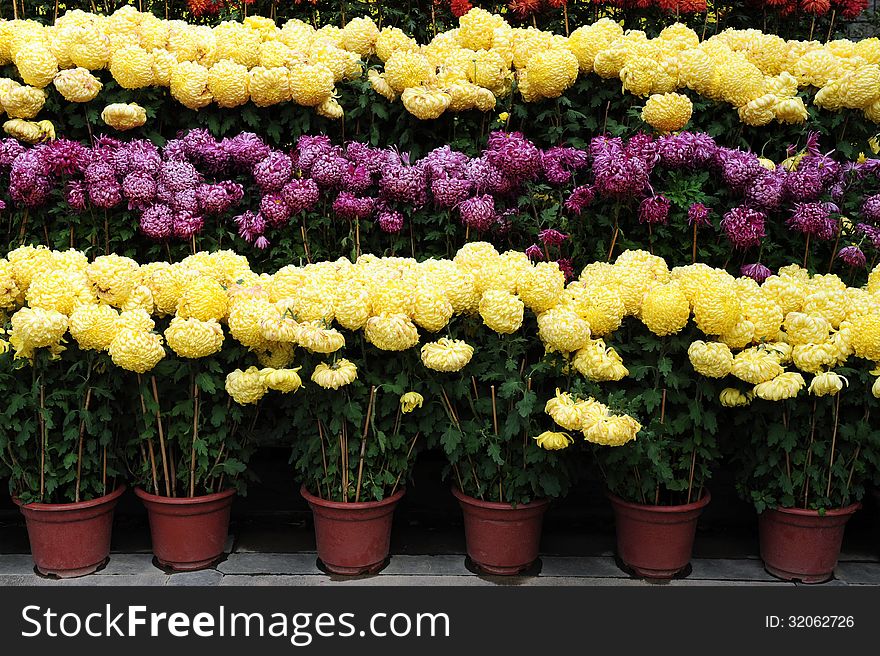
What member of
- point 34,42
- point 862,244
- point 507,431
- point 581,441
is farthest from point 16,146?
point 862,244

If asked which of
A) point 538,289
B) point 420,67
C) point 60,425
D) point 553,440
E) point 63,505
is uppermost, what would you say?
Result: point 420,67

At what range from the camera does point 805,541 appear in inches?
120

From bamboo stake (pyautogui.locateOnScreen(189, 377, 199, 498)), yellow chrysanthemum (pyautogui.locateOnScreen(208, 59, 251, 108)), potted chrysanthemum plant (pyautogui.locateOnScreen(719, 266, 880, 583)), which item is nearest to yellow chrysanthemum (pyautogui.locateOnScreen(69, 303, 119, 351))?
bamboo stake (pyautogui.locateOnScreen(189, 377, 199, 498))

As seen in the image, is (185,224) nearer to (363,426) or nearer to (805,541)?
(363,426)

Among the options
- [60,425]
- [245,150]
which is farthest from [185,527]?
[245,150]

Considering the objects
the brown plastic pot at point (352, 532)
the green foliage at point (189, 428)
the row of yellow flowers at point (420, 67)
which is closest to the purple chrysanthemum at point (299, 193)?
the row of yellow flowers at point (420, 67)

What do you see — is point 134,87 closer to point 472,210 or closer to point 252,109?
point 252,109

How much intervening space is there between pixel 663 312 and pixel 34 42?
2.68 metres

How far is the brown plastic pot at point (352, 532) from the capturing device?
300cm

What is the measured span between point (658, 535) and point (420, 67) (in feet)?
6.55

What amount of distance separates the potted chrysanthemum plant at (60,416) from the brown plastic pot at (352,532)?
2.35ft

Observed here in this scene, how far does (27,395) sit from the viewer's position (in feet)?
9.47

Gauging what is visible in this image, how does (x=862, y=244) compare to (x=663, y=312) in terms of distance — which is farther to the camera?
(x=862, y=244)

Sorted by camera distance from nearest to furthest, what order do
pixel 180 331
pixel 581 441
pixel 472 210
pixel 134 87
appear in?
1. pixel 180 331
2. pixel 581 441
3. pixel 472 210
4. pixel 134 87
